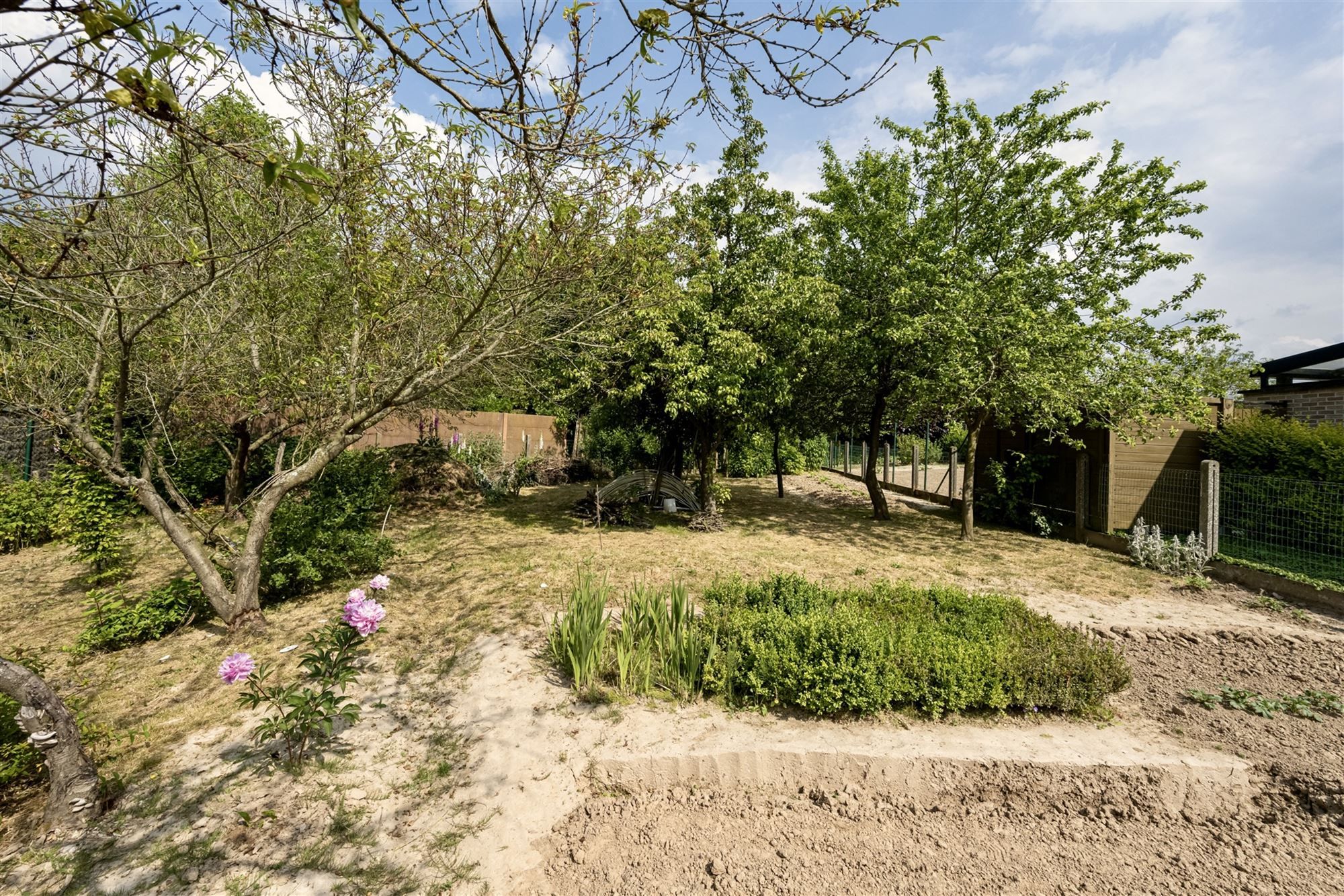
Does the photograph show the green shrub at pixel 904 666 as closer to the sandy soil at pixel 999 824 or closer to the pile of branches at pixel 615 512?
the sandy soil at pixel 999 824

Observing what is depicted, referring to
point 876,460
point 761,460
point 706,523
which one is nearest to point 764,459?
point 761,460

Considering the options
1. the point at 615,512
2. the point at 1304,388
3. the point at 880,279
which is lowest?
the point at 615,512

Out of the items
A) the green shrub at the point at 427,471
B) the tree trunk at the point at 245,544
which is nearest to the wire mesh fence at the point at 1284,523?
the tree trunk at the point at 245,544

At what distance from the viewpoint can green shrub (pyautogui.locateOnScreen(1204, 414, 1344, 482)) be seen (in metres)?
7.07

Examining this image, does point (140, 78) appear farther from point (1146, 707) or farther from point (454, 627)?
point (1146, 707)

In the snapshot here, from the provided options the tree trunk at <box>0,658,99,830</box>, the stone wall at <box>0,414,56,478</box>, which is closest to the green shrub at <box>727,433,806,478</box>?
the stone wall at <box>0,414,56,478</box>

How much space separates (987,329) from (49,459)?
13.8 meters

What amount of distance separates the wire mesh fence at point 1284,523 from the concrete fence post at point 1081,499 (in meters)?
1.51

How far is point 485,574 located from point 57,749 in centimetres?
388

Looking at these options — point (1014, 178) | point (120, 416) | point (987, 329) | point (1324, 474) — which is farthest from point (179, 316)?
point (1324, 474)

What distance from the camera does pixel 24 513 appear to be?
22.1 feet

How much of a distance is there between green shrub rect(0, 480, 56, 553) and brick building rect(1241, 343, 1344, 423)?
18.5 m

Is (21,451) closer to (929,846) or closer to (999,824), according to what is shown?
(929,846)

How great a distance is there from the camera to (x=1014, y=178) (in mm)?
8695
